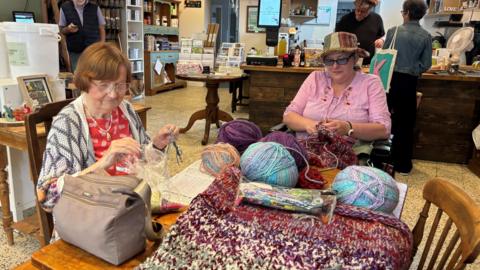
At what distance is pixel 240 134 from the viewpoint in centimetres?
138

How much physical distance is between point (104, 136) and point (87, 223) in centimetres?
66

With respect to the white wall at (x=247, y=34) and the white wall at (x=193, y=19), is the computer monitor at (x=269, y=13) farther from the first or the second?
the white wall at (x=193, y=19)

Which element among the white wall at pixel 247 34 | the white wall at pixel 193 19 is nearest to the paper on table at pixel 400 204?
the white wall at pixel 247 34

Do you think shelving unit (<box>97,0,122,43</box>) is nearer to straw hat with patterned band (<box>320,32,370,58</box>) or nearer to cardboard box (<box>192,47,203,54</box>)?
cardboard box (<box>192,47,203,54</box>)

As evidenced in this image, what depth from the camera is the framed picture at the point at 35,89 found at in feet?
6.47

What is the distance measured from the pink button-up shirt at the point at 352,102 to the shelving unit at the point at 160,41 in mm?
5581

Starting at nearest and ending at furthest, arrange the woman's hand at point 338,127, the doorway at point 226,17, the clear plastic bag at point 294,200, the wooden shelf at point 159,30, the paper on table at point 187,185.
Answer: the clear plastic bag at point 294,200, the paper on table at point 187,185, the woman's hand at point 338,127, the wooden shelf at point 159,30, the doorway at point 226,17

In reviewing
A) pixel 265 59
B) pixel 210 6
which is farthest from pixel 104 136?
pixel 210 6

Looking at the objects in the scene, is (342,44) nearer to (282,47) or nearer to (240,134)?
(240,134)

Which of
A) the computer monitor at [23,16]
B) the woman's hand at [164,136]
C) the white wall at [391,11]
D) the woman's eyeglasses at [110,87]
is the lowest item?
the woman's hand at [164,136]

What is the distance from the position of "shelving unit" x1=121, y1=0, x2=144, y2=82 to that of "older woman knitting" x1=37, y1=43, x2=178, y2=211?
5325mm

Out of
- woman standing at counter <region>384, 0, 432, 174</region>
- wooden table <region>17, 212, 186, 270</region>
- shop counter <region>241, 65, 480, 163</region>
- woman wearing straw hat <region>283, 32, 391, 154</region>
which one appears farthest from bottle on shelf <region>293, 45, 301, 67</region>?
wooden table <region>17, 212, 186, 270</region>

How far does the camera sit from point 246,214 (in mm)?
822

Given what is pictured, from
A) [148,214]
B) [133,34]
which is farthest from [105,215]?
[133,34]
